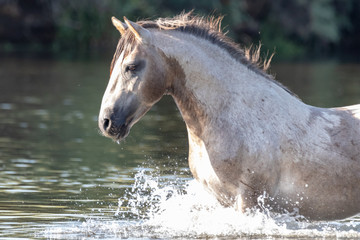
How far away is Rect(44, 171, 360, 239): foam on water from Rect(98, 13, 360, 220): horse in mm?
189

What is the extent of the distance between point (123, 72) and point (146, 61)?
0.23m

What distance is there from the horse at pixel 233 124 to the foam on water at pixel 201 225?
7.4 inches

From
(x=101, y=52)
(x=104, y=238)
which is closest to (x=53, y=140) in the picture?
(x=104, y=238)

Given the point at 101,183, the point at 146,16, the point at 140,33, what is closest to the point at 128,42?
the point at 140,33

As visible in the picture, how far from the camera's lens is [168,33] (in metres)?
7.36

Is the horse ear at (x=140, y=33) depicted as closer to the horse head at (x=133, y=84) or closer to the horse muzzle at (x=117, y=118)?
the horse head at (x=133, y=84)

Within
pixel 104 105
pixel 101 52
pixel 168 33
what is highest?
pixel 101 52

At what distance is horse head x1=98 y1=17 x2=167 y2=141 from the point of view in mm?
7137

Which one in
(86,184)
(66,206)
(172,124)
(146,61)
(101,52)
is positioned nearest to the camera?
(146,61)

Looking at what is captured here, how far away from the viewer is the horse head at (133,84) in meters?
7.14

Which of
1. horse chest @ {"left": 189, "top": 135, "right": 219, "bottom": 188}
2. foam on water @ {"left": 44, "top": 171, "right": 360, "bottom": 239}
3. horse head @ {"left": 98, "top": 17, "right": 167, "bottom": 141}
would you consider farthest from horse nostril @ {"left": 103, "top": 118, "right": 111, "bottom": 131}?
foam on water @ {"left": 44, "top": 171, "right": 360, "bottom": 239}

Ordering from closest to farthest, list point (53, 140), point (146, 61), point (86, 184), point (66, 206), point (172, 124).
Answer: point (146, 61) → point (66, 206) → point (86, 184) → point (53, 140) → point (172, 124)

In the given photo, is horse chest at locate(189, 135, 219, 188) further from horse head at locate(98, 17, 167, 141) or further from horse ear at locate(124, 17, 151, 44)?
horse ear at locate(124, 17, 151, 44)

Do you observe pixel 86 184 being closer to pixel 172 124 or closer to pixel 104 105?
pixel 104 105
